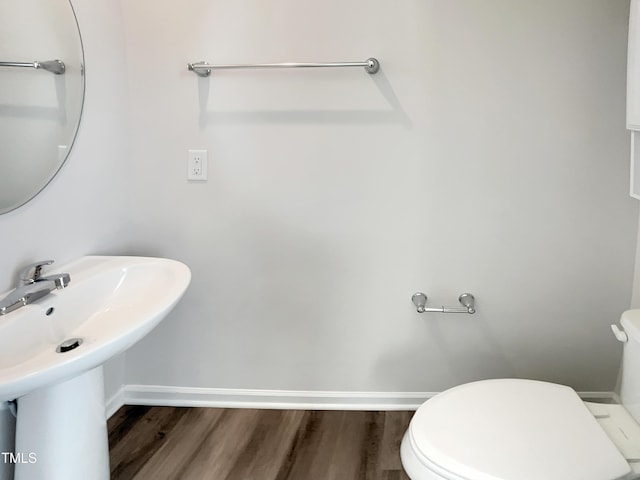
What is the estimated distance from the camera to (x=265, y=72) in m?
1.89

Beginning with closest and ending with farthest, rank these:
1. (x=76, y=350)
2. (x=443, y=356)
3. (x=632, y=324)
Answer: (x=76, y=350) < (x=632, y=324) < (x=443, y=356)

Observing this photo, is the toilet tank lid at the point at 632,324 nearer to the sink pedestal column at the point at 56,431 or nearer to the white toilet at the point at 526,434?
the white toilet at the point at 526,434

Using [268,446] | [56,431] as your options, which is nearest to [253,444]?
[268,446]

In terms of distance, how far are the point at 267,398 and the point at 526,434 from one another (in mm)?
1106

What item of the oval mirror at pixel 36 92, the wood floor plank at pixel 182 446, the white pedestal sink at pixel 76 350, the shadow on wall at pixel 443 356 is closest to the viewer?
the white pedestal sink at pixel 76 350

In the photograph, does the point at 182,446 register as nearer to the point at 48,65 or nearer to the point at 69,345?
the point at 69,345

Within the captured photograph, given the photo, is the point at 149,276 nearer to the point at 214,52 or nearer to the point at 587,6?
the point at 214,52

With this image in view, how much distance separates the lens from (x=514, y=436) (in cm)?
133

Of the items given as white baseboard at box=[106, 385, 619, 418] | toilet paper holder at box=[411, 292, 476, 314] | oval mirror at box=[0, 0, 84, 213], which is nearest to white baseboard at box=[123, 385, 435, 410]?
white baseboard at box=[106, 385, 619, 418]

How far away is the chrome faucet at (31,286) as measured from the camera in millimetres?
1311

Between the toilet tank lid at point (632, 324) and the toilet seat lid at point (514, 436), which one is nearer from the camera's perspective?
the toilet seat lid at point (514, 436)

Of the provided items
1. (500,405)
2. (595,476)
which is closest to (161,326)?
(500,405)

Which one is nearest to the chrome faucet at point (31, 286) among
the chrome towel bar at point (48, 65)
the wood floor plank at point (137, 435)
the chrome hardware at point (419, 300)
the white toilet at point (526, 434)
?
the chrome towel bar at point (48, 65)

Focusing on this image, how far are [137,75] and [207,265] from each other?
0.77m
